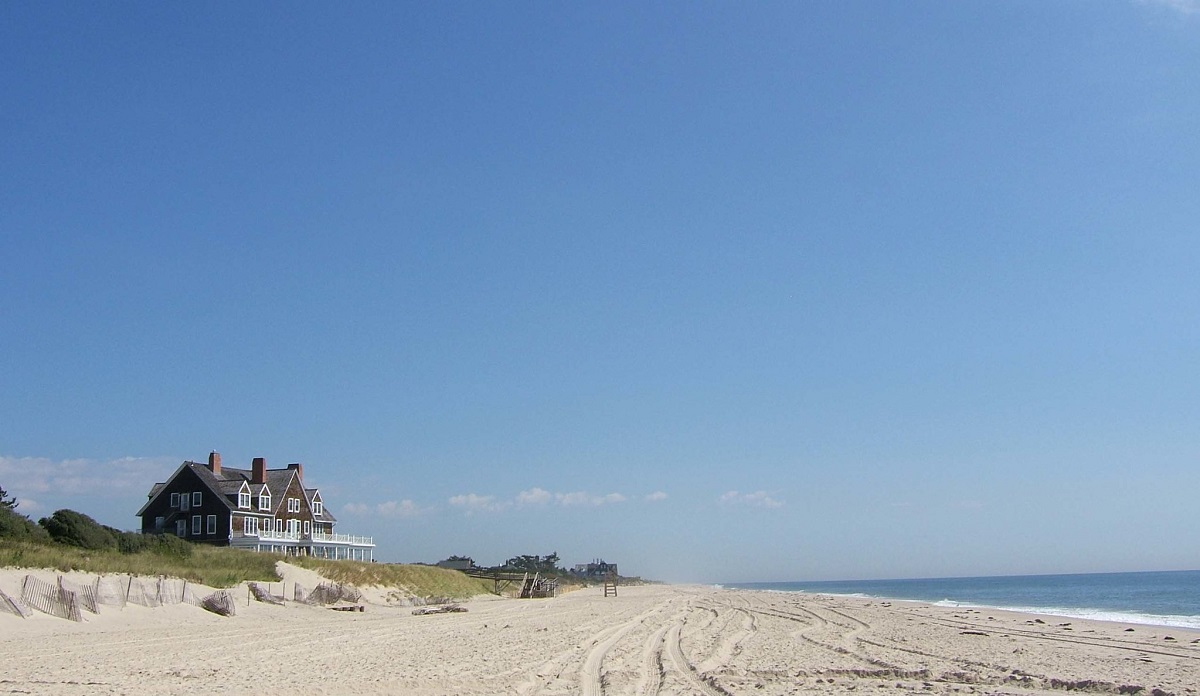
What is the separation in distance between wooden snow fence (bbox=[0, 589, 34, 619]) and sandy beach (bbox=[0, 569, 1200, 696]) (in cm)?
24

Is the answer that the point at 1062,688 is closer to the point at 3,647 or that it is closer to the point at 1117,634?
the point at 1117,634

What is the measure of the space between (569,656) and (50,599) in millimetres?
13943

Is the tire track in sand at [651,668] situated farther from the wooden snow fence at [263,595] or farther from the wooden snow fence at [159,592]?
the wooden snow fence at [263,595]

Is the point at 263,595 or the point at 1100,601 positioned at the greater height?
the point at 263,595

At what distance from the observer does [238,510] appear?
2313 inches

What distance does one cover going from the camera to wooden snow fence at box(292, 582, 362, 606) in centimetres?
3441

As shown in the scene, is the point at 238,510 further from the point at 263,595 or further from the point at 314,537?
the point at 263,595

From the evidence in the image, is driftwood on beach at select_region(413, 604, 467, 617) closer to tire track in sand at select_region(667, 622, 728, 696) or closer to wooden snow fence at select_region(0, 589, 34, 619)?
wooden snow fence at select_region(0, 589, 34, 619)

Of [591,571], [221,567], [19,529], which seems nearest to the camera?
[19,529]

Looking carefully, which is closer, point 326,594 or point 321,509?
point 326,594

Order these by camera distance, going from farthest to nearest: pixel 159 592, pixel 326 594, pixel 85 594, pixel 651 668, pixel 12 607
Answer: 1. pixel 326 594
2. pixel 159 592
3. pixel 85 594
4. pixel 12 607
5. pixel 651 668

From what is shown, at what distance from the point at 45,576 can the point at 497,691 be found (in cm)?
1783

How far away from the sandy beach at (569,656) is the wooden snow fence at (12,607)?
244 millimetres

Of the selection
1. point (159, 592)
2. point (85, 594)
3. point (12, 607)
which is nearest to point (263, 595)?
point (159, 592)
